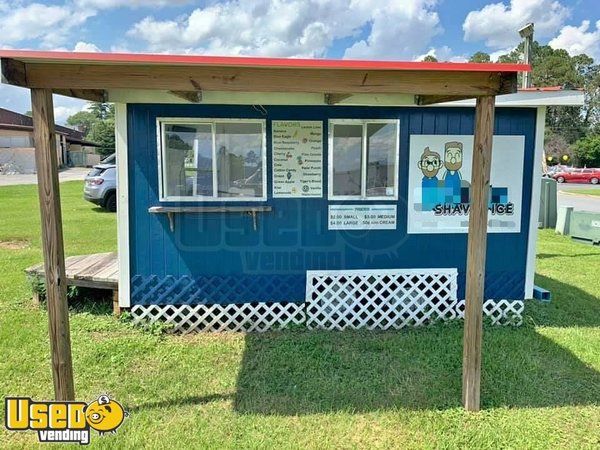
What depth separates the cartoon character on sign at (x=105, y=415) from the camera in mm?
3100

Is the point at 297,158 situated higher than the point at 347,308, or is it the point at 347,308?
the point at 297,158

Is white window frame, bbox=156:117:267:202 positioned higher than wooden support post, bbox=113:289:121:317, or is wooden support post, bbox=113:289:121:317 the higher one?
white window frame, bbox=156:117:267:202

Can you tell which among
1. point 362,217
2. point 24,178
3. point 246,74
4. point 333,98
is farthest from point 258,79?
point 24,178

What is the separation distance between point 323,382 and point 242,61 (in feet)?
8.28

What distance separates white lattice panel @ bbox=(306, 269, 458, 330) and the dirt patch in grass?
20.9ft

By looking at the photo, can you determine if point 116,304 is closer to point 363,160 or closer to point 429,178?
point 363,160

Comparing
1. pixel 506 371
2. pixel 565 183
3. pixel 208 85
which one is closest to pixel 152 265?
pixel 208 85

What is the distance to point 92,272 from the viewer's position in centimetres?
517

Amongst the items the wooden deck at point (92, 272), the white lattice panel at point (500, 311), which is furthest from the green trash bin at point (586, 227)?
the wooden deck at point (92, 272)

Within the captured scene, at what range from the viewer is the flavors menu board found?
4754 mm

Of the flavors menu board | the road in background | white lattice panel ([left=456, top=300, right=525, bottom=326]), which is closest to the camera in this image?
the flavors menu board

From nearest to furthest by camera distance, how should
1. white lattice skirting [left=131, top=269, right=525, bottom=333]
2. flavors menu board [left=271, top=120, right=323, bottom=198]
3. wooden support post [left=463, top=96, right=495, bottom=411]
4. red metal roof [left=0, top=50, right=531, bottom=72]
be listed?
red metal roof [left=0, top=50, right=531, bottom=72], wooden support post [left=463, top=96, right=495, bottom=411], flavors menu board [left=271, top=120, right=323, bottom=198], white lattice skirting [left=131, top=269, right=525, bottom=333]

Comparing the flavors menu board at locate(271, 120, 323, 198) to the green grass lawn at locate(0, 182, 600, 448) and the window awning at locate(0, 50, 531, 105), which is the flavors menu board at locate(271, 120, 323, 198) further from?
the window awning at locate(0, 50, 531, 105)

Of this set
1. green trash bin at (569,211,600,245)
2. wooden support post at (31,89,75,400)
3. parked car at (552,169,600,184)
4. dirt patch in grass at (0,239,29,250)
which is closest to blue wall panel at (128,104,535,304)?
wooden support post at (31,89,75,400)
